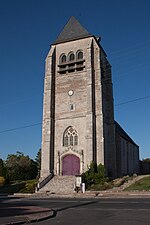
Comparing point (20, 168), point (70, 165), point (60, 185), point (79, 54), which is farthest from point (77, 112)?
point (20, 168)

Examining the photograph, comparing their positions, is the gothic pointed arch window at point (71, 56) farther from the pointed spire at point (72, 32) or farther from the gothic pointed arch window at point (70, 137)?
the gothic pointed arch window at point (70, 137)

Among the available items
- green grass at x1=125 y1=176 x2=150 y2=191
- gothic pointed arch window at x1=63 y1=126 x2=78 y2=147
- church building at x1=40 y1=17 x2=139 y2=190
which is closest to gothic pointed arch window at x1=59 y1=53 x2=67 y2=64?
church building at x1=40 y1=17 x2=139 y2=190

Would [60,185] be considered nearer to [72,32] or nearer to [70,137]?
[70,137]

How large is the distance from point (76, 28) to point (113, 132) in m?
16.5

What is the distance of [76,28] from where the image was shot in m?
41.4

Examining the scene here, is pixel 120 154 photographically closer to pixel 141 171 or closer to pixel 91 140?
pixel 91 140

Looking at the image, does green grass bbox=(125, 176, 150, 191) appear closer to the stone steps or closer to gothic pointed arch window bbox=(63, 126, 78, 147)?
the stone steps

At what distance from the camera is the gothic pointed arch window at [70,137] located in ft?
117

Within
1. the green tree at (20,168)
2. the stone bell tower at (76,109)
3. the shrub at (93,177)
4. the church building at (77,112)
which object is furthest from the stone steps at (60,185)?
the green tree at (20,168)

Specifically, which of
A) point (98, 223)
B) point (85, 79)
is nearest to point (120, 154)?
point (85, 79)

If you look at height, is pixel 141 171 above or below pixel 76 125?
below

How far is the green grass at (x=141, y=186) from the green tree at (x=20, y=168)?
2682cm

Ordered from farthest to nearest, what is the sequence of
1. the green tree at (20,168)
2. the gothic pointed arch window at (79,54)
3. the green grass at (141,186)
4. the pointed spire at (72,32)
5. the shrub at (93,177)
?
the green tree at (20,168), the pointed spire at (72,32), the gothic pointed arch window at (79,54), the shrub at (93,177), the green grass at (141,186)

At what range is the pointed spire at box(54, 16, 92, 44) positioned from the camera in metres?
39.6
